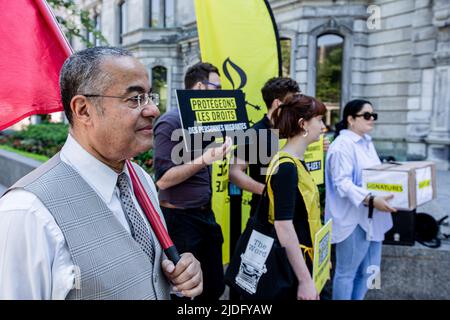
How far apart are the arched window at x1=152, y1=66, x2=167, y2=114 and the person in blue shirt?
16.9 meters

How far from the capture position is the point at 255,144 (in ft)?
10.5

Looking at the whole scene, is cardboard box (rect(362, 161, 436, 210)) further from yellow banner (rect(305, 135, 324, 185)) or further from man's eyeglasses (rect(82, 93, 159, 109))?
man's eyeglasses (rect(82, 93, 159, 109))

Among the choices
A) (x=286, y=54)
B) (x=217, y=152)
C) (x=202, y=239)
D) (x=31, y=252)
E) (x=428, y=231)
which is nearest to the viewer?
(x=31, y=252)

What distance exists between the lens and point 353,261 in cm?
349

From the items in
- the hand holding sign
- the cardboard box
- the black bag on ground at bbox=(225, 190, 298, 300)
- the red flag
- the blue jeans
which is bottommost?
the blue jeans

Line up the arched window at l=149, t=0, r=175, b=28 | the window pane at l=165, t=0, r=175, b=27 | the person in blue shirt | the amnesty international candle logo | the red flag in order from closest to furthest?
the red flag → the amnesty international candle logo → the person in blue shirt → the arched window at l=149, t=0, r=175, b=28 → the window pane at l=165, t=0, r=175, b=27

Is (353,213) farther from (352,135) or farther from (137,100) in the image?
(137,100)

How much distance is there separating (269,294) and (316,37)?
12.4 m

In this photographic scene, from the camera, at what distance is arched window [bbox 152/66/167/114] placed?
20.0 m

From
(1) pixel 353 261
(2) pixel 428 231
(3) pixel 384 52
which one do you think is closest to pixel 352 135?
(1) pixel 353 261

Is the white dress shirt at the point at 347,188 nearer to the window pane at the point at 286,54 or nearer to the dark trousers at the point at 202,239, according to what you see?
the dark trousers at the point at 202,239

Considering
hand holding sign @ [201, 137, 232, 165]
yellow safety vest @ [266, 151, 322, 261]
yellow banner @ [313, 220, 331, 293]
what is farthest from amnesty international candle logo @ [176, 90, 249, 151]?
yellow banner @ [313, 220, 331, 293]

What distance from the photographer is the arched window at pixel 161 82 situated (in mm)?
19984

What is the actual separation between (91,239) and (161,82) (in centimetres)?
1967
